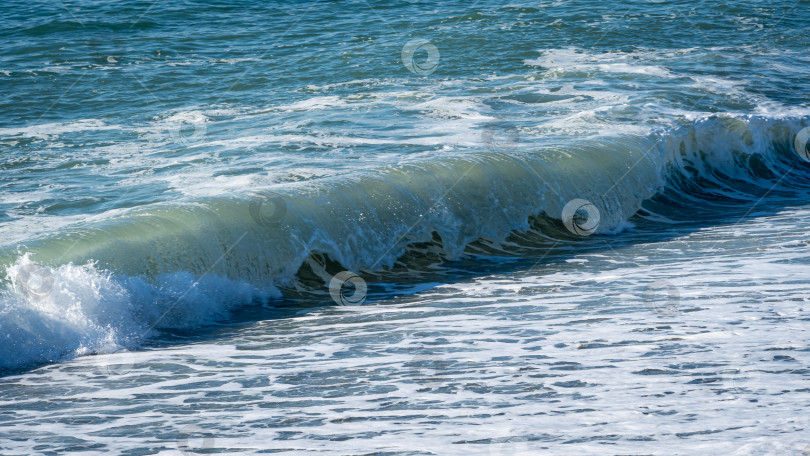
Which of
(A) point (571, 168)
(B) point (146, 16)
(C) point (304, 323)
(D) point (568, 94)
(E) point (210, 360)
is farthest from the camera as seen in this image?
(B) point (146, 16)

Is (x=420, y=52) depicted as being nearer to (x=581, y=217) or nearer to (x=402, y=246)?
(x=581, y=217)

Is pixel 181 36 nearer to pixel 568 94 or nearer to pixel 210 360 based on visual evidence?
pixel 568 94

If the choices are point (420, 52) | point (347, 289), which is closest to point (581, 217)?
point (347, 289)

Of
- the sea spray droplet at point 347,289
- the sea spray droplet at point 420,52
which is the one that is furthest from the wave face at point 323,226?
the sea spray droplet at point 420,52

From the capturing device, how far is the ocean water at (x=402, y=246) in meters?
4.04

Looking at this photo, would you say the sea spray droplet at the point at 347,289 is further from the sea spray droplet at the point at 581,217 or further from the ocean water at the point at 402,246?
the sea spray droplet at the point at 581,217

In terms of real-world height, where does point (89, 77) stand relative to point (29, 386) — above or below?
above

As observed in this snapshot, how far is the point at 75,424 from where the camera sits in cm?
414

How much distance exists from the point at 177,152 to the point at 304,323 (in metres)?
4.64

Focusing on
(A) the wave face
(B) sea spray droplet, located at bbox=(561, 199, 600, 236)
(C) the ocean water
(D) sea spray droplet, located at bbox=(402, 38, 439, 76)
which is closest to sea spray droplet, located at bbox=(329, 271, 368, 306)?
(C) the ocean water

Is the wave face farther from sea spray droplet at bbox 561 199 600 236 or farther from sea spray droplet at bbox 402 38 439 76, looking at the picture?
sea spray droplet at bbox 402 38 439 76

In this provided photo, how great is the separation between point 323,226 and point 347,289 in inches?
32.1

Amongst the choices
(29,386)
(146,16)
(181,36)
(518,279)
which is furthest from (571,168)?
(146,16)

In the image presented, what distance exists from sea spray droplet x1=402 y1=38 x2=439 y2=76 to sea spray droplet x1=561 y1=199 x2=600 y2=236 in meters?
5.97
